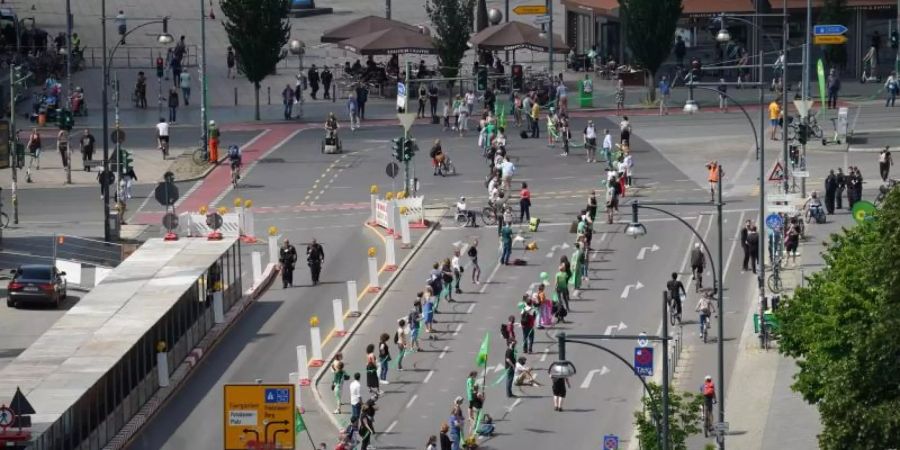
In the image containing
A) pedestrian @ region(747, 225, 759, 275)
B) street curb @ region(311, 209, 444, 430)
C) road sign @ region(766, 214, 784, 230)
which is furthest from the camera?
pedestrian @ region(747, 225, 759, 275)

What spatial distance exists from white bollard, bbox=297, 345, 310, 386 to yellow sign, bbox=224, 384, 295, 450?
8288 mm

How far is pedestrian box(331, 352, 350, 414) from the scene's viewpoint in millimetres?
57406

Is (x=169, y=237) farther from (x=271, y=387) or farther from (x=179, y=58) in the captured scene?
(x=179, y=58)

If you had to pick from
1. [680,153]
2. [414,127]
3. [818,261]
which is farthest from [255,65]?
[818,261]

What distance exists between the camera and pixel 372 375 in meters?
57.9

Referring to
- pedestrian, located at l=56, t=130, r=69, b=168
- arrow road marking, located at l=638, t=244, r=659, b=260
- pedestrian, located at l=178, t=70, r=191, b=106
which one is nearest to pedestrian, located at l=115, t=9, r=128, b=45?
pedestrian, located at l=178, t=70, r=191, b=106

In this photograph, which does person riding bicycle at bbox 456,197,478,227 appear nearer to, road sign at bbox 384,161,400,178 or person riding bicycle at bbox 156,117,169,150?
road sign at bbox 384,161,400,178

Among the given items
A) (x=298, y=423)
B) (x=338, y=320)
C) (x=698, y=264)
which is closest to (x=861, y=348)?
(x=298, y=423)

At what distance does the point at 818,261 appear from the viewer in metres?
71.1

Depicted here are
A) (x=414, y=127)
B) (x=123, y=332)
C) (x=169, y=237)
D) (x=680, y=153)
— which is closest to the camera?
(x=123, y=332)

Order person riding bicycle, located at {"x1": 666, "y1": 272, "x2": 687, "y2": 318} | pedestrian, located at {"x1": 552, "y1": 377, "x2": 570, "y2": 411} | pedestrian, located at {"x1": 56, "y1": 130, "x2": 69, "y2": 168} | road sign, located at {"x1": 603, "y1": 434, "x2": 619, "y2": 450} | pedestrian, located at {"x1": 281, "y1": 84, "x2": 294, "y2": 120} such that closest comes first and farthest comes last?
1. road sign, located at {"x1": 603, "y1": 434, "x2": 619, "y2": 450}
2. pedestrian, located at {"x1": 552, "y1": 377, "x2": 570, "y2": 411}
3. person riding bicycle, located at {"x1": 666, "y1": 272, "x2": 687, "y2": 318}
4. pedestrian, located at {"x1": 56, "y1": 130, "x2": 69, "y2": 168}
5. pedestrian, located at {"x1": 281, "y1": 84, "x2": 294, "y2": 120}

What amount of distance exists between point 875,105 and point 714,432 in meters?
49.7

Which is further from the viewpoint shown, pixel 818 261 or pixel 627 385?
pixel 818 261

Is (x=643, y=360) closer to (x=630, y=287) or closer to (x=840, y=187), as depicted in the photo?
(x=630, y=287)
